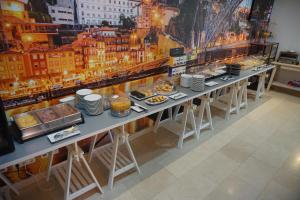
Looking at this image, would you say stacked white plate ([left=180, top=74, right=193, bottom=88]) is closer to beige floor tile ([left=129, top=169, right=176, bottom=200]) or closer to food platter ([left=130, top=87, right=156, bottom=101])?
food platter ([left=130, top=87, right=156, bottom=101])

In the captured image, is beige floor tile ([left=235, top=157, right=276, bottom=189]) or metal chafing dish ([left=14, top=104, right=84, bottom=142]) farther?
beige floor tile ([left=235, top=157, right=276, bottom=189])

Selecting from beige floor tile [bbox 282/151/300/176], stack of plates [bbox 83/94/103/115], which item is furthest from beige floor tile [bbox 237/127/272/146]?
stack of plates [bbox 83/94/103/115]

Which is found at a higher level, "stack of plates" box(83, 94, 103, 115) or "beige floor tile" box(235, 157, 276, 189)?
"stack of plates" box(83, 94, 103, 115)

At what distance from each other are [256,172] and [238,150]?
393 mm

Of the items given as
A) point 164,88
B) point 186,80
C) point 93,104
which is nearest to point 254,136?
point 186,80

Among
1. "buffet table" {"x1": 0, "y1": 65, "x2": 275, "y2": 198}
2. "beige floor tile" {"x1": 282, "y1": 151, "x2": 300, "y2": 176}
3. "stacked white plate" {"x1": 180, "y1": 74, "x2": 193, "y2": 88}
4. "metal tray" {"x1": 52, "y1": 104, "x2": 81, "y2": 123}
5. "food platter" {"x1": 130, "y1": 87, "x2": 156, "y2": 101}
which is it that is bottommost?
"beige floor tile" {"x1": 282, "y1": 151, "x2": 300, "y2": 176}

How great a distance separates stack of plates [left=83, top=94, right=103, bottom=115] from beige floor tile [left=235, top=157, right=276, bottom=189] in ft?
5.29

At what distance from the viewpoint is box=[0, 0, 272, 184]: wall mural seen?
154 cm

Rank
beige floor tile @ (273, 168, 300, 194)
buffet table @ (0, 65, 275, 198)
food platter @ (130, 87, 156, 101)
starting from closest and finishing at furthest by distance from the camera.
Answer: buffet table @ (0, 65, 275, 198)
beige floor tile @ (273, 168, 300, 194)
food platter @ (130, 87, 156, 101)

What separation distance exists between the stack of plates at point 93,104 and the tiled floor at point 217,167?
2.49 ft

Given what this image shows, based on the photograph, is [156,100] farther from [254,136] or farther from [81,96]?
[254,136]

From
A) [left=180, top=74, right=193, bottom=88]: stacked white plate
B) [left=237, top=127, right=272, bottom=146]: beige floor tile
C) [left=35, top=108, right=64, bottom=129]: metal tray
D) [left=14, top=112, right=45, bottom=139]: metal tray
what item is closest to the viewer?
[left=14, top=112, right=45, bottom=139]: metal tray

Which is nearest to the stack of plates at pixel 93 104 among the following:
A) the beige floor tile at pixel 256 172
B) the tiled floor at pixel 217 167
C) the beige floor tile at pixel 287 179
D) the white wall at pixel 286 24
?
the tiled floor at pixel 217 167

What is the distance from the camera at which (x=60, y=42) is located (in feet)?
5.65
